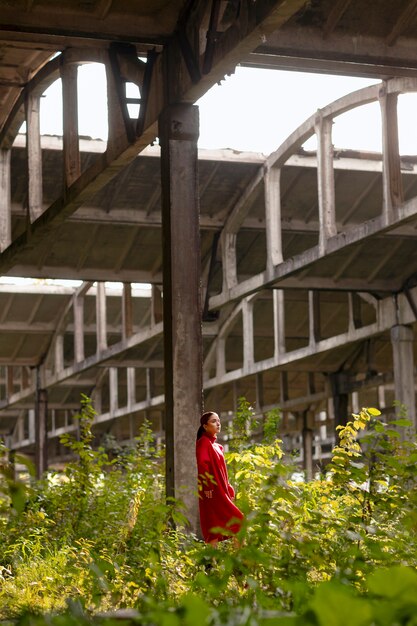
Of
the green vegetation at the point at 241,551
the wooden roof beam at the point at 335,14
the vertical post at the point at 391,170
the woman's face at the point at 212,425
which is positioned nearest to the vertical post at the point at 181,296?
the woman's face at the point at 212,425

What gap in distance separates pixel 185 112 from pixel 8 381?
85.7 ft

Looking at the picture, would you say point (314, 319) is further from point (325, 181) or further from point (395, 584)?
point (395, 584)

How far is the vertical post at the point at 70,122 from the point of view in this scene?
1391 centimetres

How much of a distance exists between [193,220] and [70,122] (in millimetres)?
3883

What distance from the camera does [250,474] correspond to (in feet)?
34.7

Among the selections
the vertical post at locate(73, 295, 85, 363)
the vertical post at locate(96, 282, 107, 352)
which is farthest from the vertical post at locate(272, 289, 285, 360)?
the vertical post at locate(73, 295, 85, 363)

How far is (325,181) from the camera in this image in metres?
17.2

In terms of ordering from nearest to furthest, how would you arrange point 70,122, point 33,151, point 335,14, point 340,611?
point 340,611, point 335,14, point 70,122, point 33,151

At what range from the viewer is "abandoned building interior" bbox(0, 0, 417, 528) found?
10758 millimetres

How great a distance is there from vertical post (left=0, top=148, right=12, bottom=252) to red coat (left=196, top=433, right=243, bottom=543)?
7.59 metres

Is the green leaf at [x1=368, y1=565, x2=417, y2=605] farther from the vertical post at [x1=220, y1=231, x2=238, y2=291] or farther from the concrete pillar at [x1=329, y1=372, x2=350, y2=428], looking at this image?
the concrete pillar at [x1=329, y1=372, x2=350, y2=428]

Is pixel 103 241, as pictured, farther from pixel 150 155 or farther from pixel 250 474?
pixel 250 474

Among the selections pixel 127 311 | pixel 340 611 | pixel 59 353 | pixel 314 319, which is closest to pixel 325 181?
pixel 314 319

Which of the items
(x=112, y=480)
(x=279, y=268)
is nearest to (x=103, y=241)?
(x=279, y=268)
